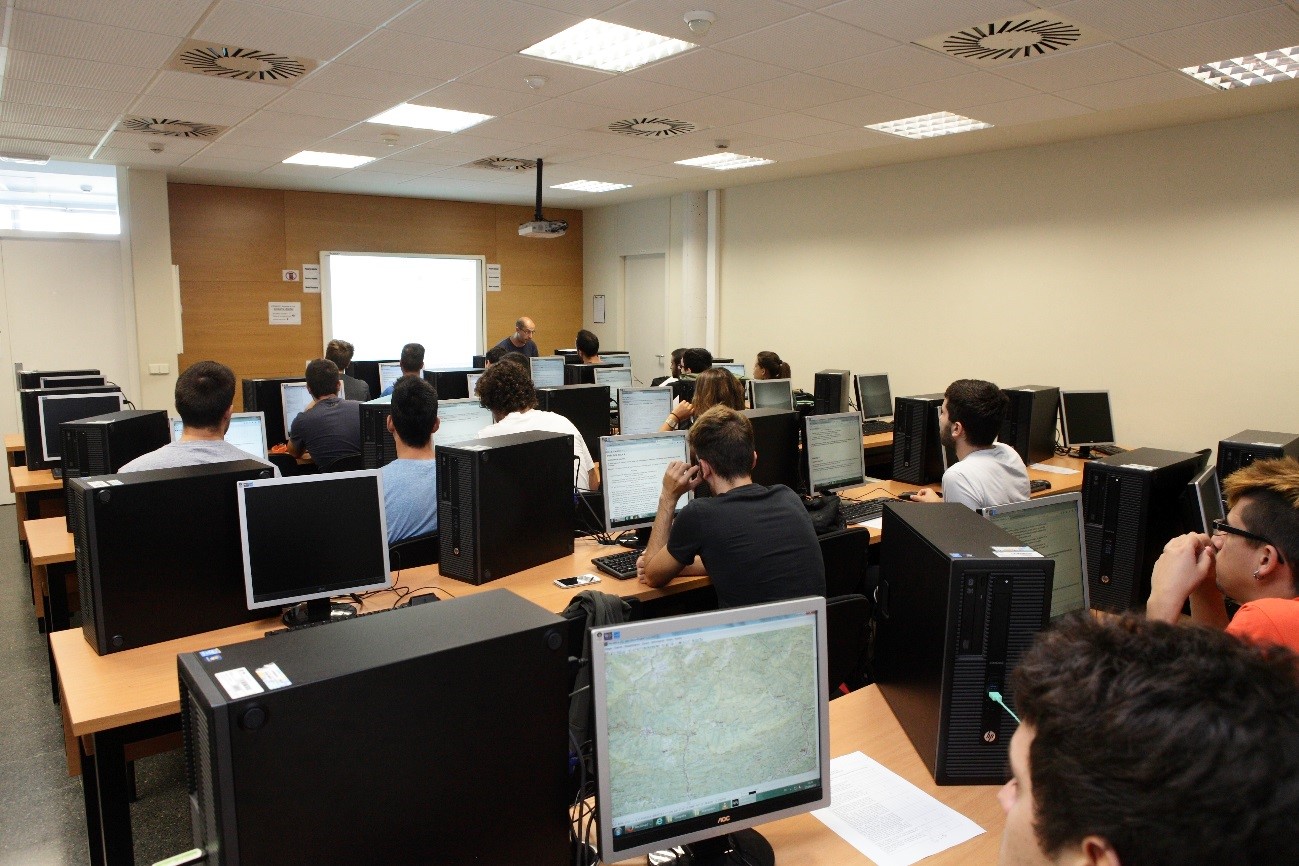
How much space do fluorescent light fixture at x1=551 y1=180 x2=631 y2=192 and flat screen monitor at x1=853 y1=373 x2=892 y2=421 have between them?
347 cm

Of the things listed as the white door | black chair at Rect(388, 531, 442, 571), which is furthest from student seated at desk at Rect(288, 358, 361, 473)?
the white door

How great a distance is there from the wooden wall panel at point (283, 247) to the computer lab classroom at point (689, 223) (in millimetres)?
31

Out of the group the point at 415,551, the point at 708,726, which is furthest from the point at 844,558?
the point at 708,726

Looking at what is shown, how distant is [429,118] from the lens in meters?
5.53

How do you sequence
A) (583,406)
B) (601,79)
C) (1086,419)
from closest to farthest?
1. (601,79)
2. (583,406)
3. (1086,419)

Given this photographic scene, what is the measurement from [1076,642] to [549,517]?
247 centimetres

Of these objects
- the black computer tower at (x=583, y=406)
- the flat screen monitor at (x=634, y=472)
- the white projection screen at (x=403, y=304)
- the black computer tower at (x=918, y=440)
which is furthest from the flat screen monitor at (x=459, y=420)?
the white projection screen at (x=403, y=304)

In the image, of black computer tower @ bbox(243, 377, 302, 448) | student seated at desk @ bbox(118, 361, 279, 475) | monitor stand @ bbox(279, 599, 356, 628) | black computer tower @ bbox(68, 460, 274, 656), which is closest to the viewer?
black computer tower @ bbox(68, 460, 274, 656)

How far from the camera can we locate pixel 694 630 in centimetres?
132

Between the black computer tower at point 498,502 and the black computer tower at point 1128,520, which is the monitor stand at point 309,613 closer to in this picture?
the black computer tower at point 498,502

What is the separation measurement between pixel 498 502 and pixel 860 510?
196 cm

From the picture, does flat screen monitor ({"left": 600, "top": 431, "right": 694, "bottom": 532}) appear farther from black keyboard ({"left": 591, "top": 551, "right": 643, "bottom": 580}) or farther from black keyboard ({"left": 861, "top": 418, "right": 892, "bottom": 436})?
black keyboard ({"left": 861, "top": 418, "right": 892, "bottom": 436})

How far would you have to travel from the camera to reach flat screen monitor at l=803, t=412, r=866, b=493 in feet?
14.0

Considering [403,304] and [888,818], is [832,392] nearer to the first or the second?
[888,818]
